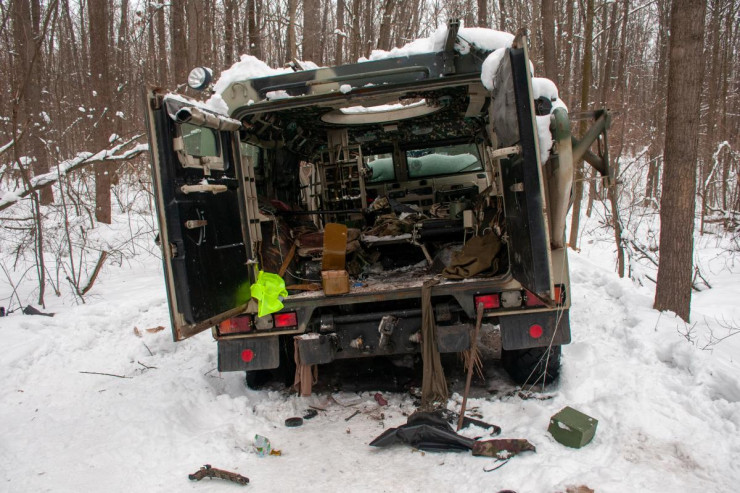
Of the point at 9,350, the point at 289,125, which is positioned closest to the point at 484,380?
the point at 289,125

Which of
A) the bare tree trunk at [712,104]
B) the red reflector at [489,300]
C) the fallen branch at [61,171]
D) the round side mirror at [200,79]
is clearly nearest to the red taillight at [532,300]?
the red reflector at [489,300]

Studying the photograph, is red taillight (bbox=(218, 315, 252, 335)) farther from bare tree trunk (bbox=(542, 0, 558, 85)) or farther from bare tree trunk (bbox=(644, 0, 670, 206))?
bare tree trunk (bbox=(644, 0, 670, 206))

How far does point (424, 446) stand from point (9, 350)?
3.60 meters

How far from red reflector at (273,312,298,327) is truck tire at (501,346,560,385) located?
1666 mm

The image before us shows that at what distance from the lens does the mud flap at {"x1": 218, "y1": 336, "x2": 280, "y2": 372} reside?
3.51 meters

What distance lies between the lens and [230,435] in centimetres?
320

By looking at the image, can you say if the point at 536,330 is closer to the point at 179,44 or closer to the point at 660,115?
the point at 179,44

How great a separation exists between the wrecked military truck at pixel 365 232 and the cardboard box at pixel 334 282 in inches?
0.4

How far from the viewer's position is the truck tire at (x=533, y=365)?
360cm

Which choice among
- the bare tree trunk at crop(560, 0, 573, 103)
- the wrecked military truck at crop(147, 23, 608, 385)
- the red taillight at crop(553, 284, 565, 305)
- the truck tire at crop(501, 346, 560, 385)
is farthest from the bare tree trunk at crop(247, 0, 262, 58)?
the red taillight at crop(553, 284, 565, 305)

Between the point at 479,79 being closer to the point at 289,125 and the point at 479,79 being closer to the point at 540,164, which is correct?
the point at 540,164

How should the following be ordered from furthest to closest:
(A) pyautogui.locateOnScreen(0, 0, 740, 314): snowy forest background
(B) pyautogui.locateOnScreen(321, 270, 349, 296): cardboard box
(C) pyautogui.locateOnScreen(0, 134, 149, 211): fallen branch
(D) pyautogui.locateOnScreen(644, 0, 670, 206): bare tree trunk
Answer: (D) pyautogui.locateOnScreen(644, 0, 670, 206): bare tree trunk
(A) pyautogui.locateOnScreen(0, 0, 740, 314): snowy forest background
(C) pyautogui.locateOnScreen(0, 134, 149, 211): fallen branch
(B) pyautogui.locateOnScreen(321, 270, 349, 296): cardboard box

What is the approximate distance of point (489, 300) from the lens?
134 inches

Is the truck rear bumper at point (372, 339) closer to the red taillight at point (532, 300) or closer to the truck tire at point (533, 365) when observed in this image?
the red taillight at point (532, 300)
